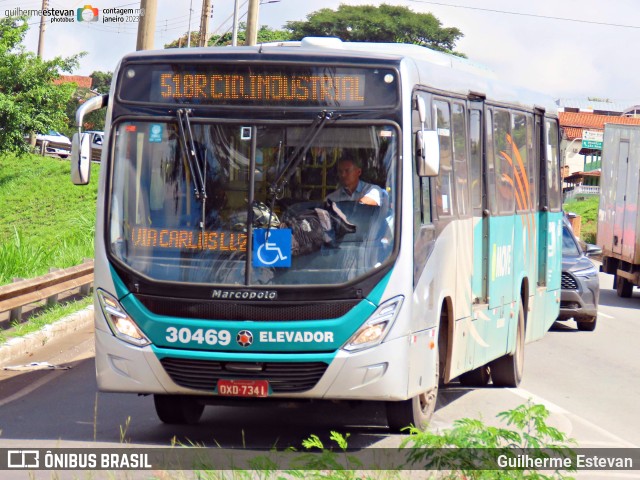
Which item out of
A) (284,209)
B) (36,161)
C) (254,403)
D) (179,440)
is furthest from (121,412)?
(36,161)

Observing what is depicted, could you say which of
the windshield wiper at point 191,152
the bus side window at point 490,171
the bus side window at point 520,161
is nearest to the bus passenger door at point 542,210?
the bus side window at point 520,161

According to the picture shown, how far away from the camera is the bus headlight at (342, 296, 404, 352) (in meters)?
8.49

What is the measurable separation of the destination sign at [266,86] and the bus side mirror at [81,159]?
45 centimetres

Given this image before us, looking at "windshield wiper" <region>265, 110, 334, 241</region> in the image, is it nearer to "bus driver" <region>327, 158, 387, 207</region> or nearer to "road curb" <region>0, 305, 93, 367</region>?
"bus driver" <region>327, 158, 387, 207</region>

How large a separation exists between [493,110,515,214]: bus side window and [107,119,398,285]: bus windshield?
3.62 meters

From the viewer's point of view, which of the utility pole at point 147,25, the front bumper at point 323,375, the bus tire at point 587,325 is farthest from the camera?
the utility pole at point 147,25

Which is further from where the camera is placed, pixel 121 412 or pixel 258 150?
pixel 121 412

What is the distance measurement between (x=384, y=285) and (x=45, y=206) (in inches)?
1397

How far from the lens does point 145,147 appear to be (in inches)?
352

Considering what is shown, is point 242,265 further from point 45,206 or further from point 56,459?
point 45,206

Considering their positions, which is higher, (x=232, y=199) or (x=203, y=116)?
(x=203, y=116)

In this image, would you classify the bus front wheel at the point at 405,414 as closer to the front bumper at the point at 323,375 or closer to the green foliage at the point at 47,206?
the front bumper at the point at 323,375

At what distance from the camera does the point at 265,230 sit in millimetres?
8641

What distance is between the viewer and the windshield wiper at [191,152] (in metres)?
8.77
